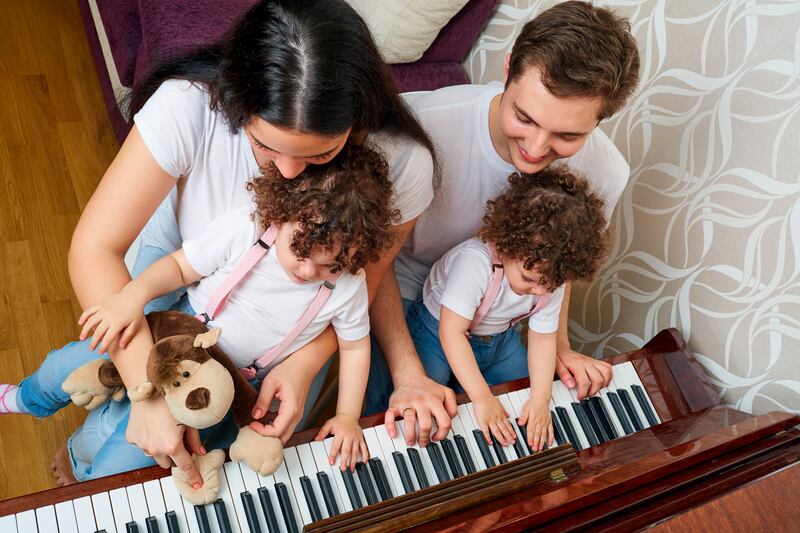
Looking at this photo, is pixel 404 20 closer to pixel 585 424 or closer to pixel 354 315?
pixel 354 315

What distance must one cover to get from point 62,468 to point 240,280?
0.84 meters

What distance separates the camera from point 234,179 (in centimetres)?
141

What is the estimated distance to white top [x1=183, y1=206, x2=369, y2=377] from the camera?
4.38 feet

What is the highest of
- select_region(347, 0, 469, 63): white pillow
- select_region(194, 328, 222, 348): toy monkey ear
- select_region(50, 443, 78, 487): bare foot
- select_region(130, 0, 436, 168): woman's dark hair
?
select_region(130, 0, 436, 168): woman's dark hair

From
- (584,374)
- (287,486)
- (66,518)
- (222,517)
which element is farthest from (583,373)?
(66,518)

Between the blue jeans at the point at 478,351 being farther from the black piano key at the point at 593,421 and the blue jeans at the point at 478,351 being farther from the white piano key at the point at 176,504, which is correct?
the white piano key at the point at 176,504

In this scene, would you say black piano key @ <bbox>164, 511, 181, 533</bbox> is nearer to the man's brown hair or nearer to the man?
the man

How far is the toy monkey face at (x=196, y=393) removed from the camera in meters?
1.10

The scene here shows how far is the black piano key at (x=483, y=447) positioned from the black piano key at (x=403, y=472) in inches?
7.1

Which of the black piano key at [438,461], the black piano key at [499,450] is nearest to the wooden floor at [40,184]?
the black piano key at [438,461]

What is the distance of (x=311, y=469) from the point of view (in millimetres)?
1268

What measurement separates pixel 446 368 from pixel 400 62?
107cm

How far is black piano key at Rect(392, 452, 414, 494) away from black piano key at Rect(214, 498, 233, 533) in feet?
1.10

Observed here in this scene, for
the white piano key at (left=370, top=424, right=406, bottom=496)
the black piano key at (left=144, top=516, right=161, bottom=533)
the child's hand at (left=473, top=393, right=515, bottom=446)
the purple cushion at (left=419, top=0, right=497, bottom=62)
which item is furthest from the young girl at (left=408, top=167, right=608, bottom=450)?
the purple cushion at (left=419, top=0, right=497, bottom=62)
